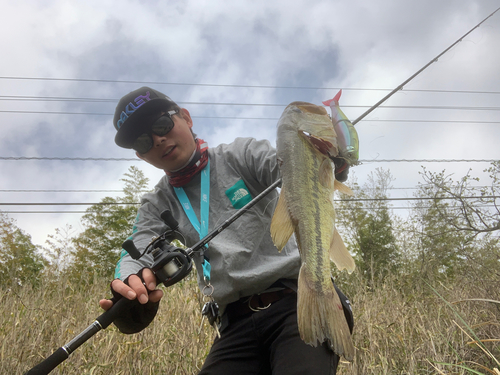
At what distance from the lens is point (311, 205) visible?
55.2 inches

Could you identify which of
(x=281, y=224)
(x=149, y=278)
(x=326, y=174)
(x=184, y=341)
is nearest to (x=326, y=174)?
(x=326, y=174)

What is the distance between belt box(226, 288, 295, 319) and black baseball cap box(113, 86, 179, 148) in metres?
1.44

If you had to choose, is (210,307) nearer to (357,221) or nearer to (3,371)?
(3,371)

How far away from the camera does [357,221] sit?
18.2 metres

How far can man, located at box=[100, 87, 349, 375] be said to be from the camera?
1902 mm

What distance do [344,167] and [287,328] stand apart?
1026mm

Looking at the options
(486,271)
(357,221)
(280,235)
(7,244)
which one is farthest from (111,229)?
(280,235)

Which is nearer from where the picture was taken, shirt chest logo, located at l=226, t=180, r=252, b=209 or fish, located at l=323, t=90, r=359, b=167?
fish, located at l=323, t=90, r=359, b=167

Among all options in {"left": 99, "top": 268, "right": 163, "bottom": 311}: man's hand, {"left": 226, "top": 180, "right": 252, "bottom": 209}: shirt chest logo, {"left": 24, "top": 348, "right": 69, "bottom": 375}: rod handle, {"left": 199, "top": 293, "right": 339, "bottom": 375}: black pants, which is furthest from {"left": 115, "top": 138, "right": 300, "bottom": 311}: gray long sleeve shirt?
{"left": 24, "top": 348, "right": 69, "bottom": 375}: rod handle

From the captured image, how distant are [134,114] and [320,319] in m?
1.93

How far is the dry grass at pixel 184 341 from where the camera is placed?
3.30m

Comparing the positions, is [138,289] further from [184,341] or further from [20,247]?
[20,247]

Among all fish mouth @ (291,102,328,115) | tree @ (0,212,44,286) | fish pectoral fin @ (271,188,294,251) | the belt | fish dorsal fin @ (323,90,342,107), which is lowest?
the belt

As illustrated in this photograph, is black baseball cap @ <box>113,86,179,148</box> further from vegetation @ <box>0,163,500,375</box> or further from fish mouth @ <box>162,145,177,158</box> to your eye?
vegetation @ <box>0,163,500,375</box>
